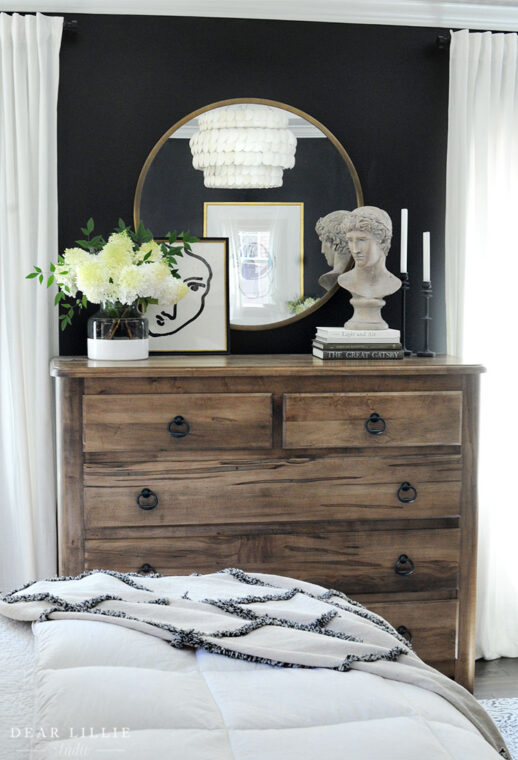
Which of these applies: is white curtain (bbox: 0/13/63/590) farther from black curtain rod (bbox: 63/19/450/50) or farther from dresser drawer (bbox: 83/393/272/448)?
dresser drawer (bbox: 83/393/272/448)

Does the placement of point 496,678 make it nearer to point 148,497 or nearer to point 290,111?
point 148,497

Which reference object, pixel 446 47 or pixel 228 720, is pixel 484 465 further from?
pixel 228 720

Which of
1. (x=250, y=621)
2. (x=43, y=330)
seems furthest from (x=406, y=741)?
(x=43, y=330)

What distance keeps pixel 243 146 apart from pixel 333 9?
0.61m

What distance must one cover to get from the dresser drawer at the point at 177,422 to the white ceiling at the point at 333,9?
1.48 meters

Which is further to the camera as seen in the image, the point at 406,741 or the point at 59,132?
the point at 59,132

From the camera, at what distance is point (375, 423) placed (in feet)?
9.24

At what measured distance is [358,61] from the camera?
3.34m

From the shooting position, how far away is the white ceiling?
3.15 m

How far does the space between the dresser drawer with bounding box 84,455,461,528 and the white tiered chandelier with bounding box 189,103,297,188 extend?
44.4 inches

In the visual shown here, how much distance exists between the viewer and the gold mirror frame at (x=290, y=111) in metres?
3.23

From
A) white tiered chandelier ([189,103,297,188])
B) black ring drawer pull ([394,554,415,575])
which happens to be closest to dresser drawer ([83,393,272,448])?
black ring drawer pull ([394,554,415,575])

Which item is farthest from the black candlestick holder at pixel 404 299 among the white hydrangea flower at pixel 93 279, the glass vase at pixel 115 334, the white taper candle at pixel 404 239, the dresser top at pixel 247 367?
the white hydrangea flower at pixel 93 279

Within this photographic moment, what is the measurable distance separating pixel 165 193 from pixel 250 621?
2.13m
